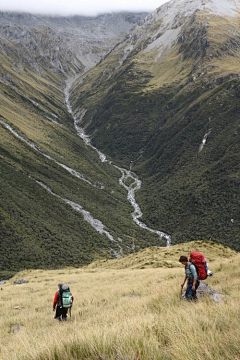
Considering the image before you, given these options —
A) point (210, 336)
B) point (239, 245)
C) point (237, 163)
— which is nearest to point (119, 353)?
point (210, 336)

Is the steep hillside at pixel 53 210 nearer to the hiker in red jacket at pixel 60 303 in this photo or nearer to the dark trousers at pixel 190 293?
the hiker in red jacket at pixel 60 303

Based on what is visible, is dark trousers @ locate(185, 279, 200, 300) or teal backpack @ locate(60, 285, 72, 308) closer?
dark trousers @ locate(185, 279, 200, 300)

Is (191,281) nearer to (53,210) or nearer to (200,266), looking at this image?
(200,266)

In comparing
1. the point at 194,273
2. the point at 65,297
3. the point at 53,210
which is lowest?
the point at 53,210

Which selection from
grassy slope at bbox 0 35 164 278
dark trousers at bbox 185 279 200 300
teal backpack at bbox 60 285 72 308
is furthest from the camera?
grassy slope at bbox 0 35 164 278

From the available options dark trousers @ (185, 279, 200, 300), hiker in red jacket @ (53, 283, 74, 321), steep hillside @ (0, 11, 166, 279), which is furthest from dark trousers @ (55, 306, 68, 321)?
steep hillside @ (0, 11, 166, 279)

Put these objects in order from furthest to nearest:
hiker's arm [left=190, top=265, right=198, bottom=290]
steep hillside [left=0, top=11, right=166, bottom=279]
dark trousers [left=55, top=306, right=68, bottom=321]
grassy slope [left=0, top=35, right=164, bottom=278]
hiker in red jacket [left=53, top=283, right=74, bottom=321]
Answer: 1. steep hillside [left=0, top=11, right=166, bottom=279]
2. grassy slope [left=0, top=35, right=164, bottom=278]
3. dark trousers [left=55, top=306, right=68, bottom=321]
4. hiker in red jacket [left=53, top=283, right=74, bottom=321]
5. hiker's arm [left=190, top=265, right=198, bottom=290]

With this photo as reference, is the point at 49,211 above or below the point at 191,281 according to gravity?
below

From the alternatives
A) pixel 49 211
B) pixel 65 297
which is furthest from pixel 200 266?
pixel 49 211

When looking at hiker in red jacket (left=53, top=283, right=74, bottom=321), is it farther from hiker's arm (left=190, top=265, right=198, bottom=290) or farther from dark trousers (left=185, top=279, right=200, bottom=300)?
hiker's arm (left=190, top=265, right=198, bottom=290)

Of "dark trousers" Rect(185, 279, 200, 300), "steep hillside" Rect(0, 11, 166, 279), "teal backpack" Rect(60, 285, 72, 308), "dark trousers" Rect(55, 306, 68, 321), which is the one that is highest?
"dark trousers" Rect(185, 279, 200, 300)

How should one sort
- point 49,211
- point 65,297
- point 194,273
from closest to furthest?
point 194,273 → point 65,297 → point 49,211

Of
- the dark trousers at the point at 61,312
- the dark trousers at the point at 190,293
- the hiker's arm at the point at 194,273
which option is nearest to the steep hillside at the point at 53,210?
the dark trousers at the point at 61,312

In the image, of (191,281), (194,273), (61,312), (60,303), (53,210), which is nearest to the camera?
(194,273)
